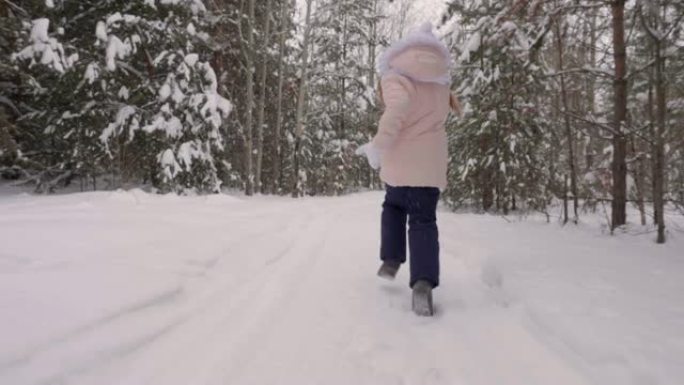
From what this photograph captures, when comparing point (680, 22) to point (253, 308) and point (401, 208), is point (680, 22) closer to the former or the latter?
point (401, 208)

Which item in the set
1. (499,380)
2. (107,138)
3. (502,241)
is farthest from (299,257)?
(107,138)

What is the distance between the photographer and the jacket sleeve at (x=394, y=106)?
3131mm

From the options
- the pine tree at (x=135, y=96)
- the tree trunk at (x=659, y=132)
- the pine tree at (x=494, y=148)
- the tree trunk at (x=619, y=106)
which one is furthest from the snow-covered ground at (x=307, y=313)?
the pine tree at (x=135, y=96)

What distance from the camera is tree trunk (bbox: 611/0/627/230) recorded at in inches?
241

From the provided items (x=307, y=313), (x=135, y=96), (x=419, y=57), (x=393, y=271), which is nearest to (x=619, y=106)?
(x=419, y=57)

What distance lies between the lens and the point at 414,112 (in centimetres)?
324

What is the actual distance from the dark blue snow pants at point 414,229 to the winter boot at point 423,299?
0.05 m

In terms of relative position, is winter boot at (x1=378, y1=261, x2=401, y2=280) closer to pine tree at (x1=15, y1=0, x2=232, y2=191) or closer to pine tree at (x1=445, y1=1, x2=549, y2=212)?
pine tree at (x1=445, y1=1, x2=549, y2=212)

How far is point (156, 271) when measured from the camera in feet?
10.4

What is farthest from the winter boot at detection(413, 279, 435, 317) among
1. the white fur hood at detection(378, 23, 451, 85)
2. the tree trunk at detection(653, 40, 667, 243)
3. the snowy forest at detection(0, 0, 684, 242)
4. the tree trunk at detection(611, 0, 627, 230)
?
the snowy forest at detection(0, 0, 684, 242)

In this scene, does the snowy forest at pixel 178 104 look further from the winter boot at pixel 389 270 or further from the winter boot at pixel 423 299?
the winter boot at pixel 423 299

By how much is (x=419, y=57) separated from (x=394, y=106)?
37 centimetres

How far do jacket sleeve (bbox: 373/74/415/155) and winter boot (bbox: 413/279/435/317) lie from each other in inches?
36.2

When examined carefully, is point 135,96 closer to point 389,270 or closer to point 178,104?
point 178,104
